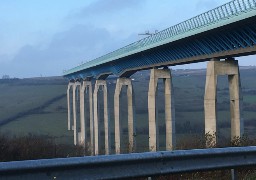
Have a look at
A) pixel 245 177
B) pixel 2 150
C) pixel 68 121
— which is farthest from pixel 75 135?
pixel 245 177

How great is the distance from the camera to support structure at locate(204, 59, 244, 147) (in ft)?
93.4

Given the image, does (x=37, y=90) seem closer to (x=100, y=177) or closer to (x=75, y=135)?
(x=75, y=135)

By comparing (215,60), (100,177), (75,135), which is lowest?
(75,135)

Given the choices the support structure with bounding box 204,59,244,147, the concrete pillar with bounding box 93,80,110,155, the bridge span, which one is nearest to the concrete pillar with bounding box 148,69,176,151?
the bridge span

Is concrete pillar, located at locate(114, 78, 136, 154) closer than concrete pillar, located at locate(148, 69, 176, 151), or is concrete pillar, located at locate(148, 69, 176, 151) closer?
concrete pillar, located at locate(148, 69, 176, 151)

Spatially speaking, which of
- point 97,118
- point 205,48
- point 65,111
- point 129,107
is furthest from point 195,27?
point 65,111

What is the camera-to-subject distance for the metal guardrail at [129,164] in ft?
15.6

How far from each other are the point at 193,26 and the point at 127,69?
740 inches

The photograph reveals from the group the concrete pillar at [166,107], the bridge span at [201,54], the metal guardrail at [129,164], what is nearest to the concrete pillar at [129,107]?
the bridge span at [201,54]

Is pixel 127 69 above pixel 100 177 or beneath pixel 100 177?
above

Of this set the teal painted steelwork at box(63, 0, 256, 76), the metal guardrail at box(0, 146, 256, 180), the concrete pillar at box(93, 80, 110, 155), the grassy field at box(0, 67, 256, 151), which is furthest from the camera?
the grassy field at box(0, 67, 256, 151)

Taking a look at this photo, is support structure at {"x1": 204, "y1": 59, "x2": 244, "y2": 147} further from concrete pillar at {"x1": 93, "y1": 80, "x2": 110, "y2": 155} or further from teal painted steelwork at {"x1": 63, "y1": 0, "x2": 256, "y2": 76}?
concrete pillar at {"x1": 93, "y1": 80, "x2": 110, "y2": 155}

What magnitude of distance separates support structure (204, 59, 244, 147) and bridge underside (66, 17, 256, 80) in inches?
36.5

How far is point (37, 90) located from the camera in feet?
387
